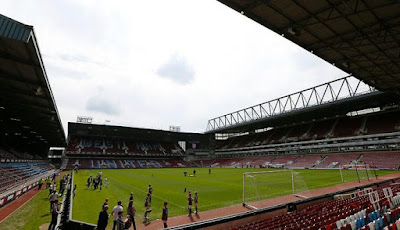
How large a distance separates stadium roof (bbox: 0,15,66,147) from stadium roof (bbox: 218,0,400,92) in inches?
409

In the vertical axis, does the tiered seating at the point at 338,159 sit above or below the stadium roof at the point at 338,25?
below

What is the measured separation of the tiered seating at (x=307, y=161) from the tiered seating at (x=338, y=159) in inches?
82.0

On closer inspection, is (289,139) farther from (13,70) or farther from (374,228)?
(13,70)

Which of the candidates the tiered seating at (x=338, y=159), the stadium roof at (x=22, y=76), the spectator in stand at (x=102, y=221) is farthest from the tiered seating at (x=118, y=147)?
the spectator in stand at (x=102, y=221)

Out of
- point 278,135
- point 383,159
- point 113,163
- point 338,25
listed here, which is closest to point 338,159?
point 383,159

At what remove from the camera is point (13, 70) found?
13.4 m

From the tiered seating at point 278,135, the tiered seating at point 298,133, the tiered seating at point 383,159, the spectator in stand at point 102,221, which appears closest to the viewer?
the spectator in stand at point 102,221

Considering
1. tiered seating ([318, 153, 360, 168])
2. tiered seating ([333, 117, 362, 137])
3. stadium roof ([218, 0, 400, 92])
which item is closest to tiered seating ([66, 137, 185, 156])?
tiered seating ([318, 153, 360, 168])

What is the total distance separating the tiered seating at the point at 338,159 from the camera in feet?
138

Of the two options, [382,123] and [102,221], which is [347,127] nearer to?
[382,123]

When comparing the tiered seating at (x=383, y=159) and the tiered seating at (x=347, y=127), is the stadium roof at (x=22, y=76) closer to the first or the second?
the tiered seating at (x=383, y=159)

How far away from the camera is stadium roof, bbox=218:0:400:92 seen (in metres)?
12.8

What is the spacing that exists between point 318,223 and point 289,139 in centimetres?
5788

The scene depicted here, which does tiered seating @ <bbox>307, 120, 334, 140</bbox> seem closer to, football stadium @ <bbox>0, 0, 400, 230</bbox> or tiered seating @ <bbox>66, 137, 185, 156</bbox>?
football stadium @ <bbox>0, 0, 400, 230</bbox>
